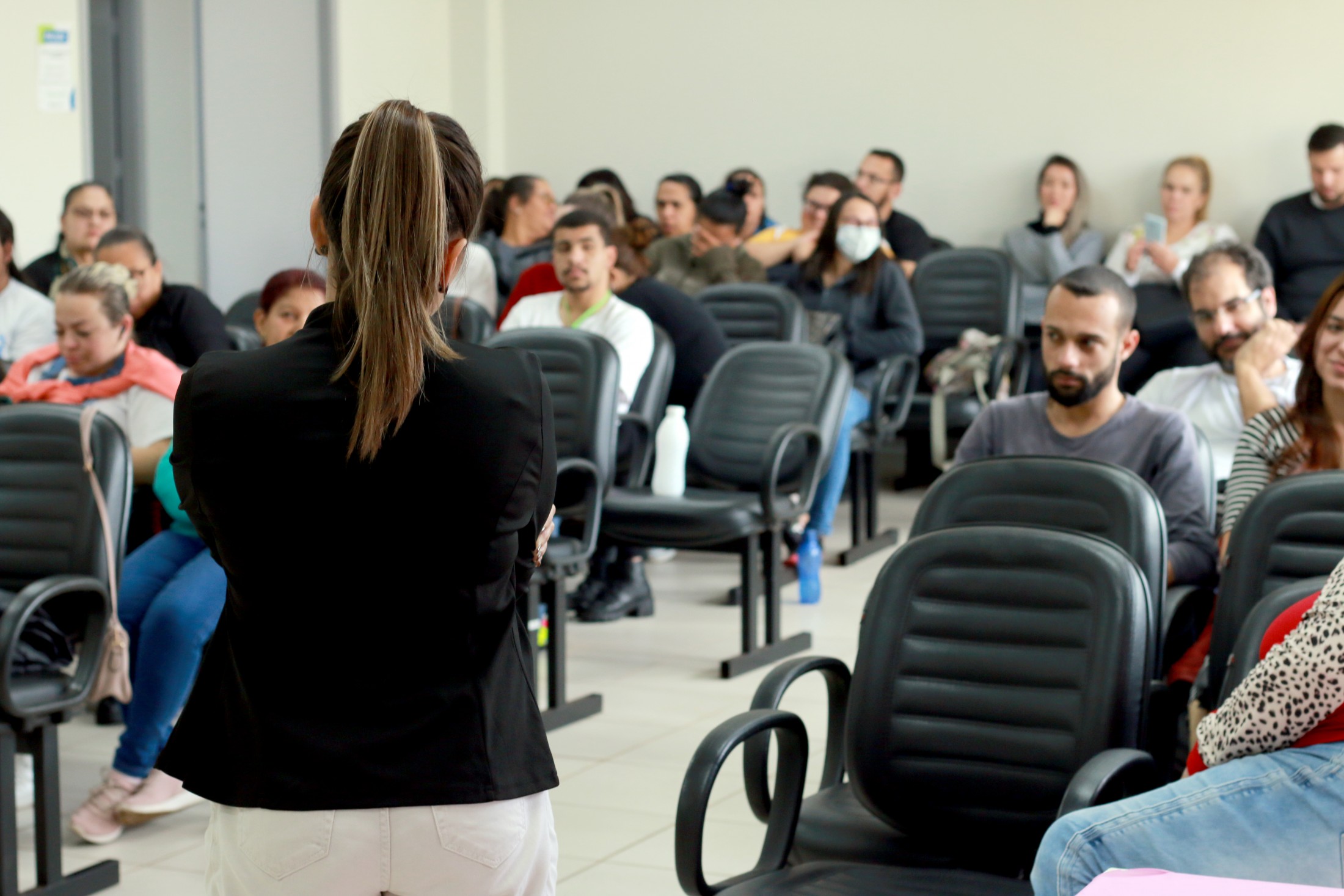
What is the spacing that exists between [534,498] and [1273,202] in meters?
6.51

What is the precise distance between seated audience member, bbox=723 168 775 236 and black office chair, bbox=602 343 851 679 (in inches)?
113

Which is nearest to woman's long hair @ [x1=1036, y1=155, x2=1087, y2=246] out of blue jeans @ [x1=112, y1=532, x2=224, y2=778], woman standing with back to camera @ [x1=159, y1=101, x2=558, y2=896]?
blue jeans @ [x1=112, y1=532, x2=224, y2=778]

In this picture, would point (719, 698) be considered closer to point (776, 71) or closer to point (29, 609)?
point (29, 609)

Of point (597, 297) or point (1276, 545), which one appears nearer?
point (1276, 545)

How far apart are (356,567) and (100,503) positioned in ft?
6.08

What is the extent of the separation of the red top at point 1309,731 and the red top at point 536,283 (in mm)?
3528

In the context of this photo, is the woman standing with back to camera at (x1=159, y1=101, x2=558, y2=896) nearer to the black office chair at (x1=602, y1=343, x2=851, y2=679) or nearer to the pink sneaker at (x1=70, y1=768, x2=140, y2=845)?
the pink sneaker at (x1=70, y1=768, x2=140, y2=845)

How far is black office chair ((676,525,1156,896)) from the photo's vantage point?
6.77 ft

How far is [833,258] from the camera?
20.2ft

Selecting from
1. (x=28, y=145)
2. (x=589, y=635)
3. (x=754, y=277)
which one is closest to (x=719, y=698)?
(x=589, y=635)

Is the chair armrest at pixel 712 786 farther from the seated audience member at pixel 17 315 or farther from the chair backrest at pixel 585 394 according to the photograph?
the seated audience member at pixel 17 315

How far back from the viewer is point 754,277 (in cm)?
638

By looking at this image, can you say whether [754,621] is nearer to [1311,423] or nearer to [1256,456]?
[1256,456]

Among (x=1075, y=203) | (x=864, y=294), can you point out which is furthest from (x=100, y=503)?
(x=1075, y=203)
